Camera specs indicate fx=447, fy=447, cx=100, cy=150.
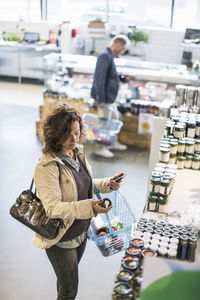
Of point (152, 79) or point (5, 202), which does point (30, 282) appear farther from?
point (152, 79)

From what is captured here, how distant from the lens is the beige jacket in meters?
2.77

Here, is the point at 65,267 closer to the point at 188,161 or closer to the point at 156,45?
the point at 188,161

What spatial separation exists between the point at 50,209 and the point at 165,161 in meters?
1.51

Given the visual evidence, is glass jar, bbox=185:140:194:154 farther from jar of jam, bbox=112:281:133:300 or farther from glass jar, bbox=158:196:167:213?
jar of jam, bbox=112:281:133:300

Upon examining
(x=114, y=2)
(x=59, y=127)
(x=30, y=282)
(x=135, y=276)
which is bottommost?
(x=30, y=282)

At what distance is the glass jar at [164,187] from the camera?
3.36m

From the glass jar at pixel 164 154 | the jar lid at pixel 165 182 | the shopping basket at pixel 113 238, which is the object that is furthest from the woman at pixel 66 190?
the glass jar at pixel 164 154

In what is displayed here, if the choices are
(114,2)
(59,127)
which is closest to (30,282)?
(59,127)

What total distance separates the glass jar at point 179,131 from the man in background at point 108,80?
256 centimetres

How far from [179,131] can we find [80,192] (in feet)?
5.54

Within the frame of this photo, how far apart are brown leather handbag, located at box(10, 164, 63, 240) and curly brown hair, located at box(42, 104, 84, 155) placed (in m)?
0.37

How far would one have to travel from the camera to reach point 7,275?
4152 millimetres

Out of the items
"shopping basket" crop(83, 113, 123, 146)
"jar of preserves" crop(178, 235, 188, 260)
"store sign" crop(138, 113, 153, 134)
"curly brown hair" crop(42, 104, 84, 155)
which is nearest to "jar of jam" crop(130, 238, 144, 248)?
"jar of preserves" crop(178, 235, 188, 260)

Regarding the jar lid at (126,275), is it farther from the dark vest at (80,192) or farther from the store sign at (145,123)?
the store sign at (145,123)
